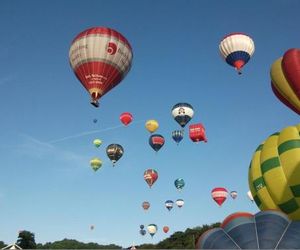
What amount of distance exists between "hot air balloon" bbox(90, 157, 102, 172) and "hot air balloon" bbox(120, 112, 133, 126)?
7.50 meters

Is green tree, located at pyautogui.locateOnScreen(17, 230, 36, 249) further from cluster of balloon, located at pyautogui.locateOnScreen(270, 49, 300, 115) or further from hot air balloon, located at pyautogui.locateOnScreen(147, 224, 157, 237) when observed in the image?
cluster of balloon, located at pyautogui.locateOnScreen(270, 49, 300, 115)

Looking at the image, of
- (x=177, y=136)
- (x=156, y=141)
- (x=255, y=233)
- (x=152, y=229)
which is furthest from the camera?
(x=152, y=229)

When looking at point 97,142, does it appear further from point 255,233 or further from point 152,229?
point 255,233

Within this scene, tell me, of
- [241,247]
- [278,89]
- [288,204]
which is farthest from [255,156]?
[241,247]

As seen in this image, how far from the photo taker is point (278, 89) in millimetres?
23719

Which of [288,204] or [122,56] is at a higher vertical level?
[122,56]

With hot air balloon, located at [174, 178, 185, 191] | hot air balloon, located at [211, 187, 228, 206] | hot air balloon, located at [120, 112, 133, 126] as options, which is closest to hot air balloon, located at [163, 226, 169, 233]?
hot air balloon, located at [174, 178, 185, 191]

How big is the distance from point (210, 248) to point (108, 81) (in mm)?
14745

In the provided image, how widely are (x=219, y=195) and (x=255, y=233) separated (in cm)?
2868

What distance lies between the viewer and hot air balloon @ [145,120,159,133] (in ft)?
152

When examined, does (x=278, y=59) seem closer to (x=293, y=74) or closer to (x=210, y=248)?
(x=293, y=74)

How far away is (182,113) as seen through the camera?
40.4 metres

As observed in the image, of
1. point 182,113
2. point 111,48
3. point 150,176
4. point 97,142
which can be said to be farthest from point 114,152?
point 111,48

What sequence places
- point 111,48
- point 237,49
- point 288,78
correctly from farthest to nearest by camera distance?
1. point 237,49
2. point 111,48
3. point 288,78
